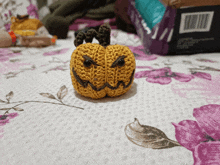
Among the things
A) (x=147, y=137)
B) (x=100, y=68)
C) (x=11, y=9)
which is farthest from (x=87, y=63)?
(x=11, y=9)

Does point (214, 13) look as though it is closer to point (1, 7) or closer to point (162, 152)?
point (162, 152)

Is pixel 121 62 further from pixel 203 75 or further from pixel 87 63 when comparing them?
pixel 203 75

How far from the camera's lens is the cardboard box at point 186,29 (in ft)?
1.63

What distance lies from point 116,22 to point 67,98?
759mm

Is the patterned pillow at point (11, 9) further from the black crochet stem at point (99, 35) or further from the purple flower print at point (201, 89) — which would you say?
the purple flower print at point (201, 89)

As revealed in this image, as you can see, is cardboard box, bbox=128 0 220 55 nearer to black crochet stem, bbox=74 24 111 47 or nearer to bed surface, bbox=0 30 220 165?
bed surface, bbox=0 30 220 165

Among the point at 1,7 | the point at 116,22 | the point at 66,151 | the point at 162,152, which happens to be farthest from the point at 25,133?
the point at 1,7

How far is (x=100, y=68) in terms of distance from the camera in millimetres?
269

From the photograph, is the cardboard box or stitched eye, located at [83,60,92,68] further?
the cardboard box

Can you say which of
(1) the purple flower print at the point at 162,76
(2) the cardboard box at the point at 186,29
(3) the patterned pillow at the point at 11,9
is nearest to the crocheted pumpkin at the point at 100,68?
(1) the purple flower print at the point at 162,76

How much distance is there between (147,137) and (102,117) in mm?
82

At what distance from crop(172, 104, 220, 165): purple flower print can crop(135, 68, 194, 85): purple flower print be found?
121mm

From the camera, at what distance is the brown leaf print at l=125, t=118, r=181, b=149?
0.64 ft

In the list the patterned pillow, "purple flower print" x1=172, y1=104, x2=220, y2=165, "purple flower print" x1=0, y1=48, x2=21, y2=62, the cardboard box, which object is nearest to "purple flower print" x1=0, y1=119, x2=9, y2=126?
"purple flower print" x1=172, y1=104, x2=220, y2=165
